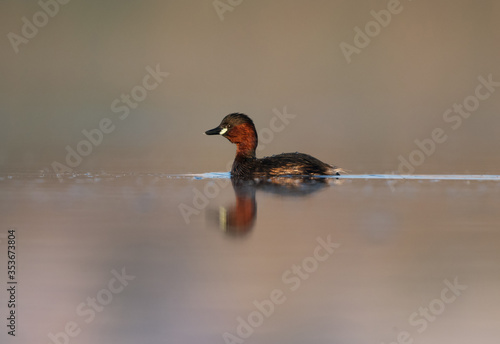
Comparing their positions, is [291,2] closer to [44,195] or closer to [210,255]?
[44,195]

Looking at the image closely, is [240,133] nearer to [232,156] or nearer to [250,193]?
[250,193]

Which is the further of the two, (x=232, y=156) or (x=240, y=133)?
(x=232, y=156)

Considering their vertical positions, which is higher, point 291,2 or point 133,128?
point 291,2

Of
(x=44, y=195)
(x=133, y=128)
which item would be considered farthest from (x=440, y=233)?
(x=133, y=128)

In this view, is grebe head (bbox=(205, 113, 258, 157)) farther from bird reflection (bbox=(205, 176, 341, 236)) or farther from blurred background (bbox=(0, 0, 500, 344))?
bird reflection (bbox=(205, 176, 341, 236))

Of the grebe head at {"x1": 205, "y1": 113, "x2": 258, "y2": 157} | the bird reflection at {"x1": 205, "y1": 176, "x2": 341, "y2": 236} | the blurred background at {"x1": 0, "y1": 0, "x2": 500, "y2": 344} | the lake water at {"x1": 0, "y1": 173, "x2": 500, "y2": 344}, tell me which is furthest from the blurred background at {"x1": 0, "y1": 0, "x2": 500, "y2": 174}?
the lake water at {"x1": 0, "y1": 173, "x2": 500, "y2": 344}

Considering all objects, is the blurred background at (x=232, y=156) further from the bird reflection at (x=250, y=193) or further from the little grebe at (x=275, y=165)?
the little grebe at (x=275, y=165)

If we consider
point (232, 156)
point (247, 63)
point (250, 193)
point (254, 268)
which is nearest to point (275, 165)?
point (250, 193)

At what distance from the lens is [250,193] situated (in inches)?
377

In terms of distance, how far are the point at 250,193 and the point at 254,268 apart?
14.1ft

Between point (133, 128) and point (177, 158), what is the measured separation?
1186 cm

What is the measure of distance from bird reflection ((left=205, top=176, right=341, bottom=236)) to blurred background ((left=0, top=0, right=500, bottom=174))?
13.3 m

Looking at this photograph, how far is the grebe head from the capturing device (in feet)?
40.2

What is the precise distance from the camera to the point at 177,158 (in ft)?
50.3
